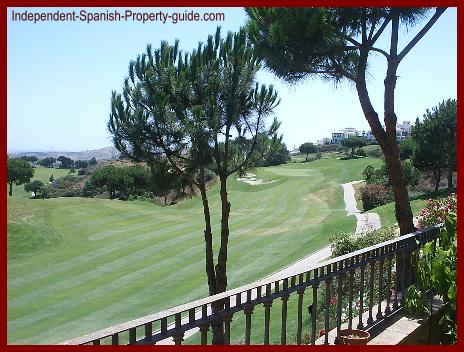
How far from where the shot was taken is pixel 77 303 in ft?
48.8

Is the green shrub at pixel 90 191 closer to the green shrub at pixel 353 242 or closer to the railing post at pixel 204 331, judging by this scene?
the green shrub at pixel 353 242

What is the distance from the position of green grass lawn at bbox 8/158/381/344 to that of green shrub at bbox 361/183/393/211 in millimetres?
2709

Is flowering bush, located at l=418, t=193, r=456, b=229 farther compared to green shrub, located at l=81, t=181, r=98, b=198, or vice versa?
green shrub, located at l=81, t=181, r=98, b=198

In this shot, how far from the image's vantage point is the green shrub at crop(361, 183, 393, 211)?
3297 cm

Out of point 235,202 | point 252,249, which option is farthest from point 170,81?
point 235,202

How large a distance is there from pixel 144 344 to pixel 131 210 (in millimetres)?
35063

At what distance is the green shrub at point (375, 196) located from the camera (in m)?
33.0

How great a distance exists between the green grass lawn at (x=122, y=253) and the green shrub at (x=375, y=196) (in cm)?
271

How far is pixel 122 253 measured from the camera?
22312mm

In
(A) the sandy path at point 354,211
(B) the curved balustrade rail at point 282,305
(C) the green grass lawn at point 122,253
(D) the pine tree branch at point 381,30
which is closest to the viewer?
(B) the curved balustrade rail at point 282,305

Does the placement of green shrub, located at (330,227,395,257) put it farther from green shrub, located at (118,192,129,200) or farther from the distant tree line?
green shrub, located at (118,192,129,200)

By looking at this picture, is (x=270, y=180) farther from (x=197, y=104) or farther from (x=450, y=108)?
(x=197, y=104)

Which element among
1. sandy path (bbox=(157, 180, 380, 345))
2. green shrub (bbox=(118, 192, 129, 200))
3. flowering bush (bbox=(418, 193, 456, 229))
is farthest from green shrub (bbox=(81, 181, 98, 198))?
flowering bush (bbox=(418, 193, 456, 229))

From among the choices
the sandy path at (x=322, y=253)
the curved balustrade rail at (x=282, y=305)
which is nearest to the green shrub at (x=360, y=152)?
the sandy path at (x=322, y=253)
